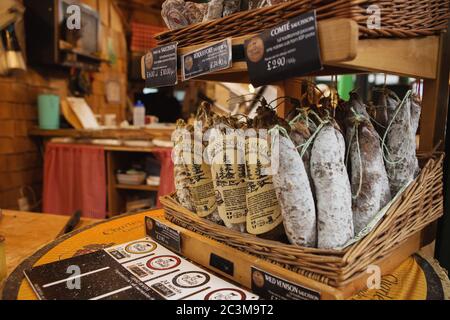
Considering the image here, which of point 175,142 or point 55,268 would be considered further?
point 175,142

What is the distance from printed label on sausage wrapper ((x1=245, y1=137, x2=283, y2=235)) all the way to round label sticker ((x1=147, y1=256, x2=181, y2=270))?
0.22m

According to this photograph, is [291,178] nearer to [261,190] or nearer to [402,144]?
[261,190]

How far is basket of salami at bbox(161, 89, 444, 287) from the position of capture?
67cm

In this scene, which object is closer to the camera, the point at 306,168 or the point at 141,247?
the point at 306,168

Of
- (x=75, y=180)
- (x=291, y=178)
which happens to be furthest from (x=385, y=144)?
(x=75, y=180)

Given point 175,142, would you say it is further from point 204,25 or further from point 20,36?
point 20,36

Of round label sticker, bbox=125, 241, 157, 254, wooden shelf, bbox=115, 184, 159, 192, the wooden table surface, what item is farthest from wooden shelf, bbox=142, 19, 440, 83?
wooden shelf, bbox=115, 184, 159, 192

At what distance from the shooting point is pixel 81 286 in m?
0.72

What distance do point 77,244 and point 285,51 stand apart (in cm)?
80

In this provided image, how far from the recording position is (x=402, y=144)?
32.2 inches

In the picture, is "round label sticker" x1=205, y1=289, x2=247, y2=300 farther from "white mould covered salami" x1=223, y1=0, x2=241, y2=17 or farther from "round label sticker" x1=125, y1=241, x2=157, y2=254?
"white mould covered salami" x1=223, y1=0, x2=241, y2=17

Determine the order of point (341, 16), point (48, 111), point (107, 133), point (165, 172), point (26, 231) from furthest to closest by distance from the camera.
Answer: point (48, 111), point (107, 133), point (165, 172), point (26, 231), point (341, 16)

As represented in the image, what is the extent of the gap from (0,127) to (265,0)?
8.66 ft
